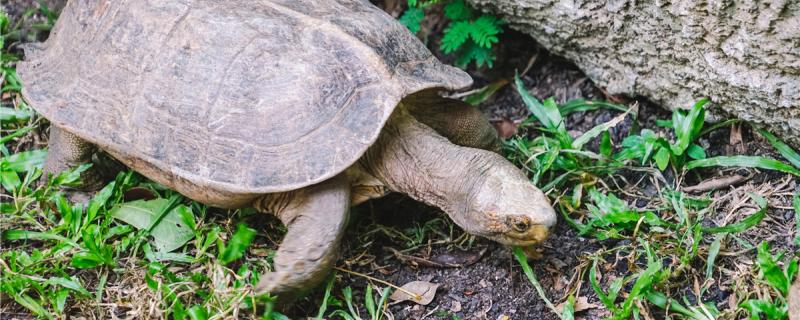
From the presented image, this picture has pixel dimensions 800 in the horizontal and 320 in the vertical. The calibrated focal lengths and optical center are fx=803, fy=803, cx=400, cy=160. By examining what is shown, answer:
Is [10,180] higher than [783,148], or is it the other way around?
[783,148]

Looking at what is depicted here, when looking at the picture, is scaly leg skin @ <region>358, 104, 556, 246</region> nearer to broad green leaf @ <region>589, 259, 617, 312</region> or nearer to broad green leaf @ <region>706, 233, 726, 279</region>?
broad green leaf @ <region>589, 259, 617, 312</region>

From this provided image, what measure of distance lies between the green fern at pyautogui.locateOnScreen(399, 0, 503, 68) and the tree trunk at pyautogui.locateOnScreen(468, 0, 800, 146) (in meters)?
0.13

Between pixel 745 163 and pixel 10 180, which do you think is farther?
pixel 10 180

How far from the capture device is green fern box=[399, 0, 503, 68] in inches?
216

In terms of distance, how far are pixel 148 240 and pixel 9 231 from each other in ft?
2.63

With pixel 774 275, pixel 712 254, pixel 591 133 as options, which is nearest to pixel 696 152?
pixel 591 133

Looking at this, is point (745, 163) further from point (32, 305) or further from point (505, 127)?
point (32, 305)

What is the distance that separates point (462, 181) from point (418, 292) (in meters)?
0.68

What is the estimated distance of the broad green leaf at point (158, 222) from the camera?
4.62 metres

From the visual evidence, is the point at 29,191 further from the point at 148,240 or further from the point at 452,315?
the point at 452,315

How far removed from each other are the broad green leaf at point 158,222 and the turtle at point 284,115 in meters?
0.24

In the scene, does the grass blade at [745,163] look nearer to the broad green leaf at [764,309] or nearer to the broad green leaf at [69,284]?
the broad green leaf at [764,309]

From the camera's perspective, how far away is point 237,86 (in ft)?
13.7

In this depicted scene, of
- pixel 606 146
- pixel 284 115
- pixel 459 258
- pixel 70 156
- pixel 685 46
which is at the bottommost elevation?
pixel 459 258
